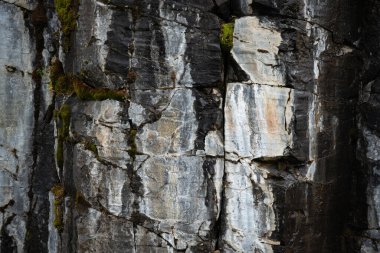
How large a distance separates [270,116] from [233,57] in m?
0.98

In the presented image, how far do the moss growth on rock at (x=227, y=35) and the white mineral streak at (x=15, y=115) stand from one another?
3278 mm

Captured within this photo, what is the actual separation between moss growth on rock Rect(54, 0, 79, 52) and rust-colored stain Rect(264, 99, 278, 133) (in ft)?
9.78

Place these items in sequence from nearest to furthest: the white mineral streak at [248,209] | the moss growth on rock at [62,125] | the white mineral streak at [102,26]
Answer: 1. the white mineral streak at [102,26]
2. the white mineral streak at [248,209]
3. the moss growth on rock at [62,125]

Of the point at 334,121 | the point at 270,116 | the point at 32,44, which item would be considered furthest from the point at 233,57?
the point at 32,44

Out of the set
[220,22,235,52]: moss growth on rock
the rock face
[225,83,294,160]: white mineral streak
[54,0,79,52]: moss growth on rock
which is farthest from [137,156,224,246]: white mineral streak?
[54,0,79,52]: moss growth on rock

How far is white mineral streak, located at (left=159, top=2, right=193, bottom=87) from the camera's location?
22.4 ft

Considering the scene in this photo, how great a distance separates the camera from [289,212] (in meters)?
6.90

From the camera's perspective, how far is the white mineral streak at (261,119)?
6.82 m

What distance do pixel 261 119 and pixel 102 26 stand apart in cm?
253

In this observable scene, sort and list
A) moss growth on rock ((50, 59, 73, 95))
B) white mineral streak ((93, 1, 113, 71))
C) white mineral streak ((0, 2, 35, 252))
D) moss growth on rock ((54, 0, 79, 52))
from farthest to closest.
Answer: white mineral streak ((0, 2, 35, 252)) < moss growth on rock ((50, 59, 73, 95)) < moss growth on rock ((54, 0, 79, 52)) < white mineral streak ((93, 1, 113, 71))

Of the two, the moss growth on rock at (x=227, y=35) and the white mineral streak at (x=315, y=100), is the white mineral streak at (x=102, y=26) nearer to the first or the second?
the moss growth on rock at (x=227, y=35)

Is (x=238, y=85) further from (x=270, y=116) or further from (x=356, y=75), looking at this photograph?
→ (x=356, y=75)

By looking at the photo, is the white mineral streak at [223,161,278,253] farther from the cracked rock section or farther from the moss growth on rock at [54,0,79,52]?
the moss growth on rock at [54,0,79,52]

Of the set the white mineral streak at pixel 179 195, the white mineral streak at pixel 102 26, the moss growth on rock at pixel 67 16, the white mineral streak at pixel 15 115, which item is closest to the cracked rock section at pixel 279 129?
the white mineral streak at pixel 179 195
